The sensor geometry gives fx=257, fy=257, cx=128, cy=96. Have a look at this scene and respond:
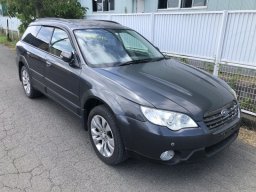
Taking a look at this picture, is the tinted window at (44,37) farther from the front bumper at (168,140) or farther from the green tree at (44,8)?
the green tree at (44,8)

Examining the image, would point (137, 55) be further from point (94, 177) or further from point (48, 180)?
point (48, 180)

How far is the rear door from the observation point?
12.0ft

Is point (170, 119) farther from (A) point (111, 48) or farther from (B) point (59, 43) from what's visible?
(B) point (59, 43)

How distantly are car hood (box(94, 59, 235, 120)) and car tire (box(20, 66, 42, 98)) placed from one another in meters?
2.55

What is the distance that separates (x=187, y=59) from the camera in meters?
5.86

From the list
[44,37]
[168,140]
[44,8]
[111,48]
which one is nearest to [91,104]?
[111,48]

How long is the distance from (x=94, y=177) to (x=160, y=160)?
825 millimetres

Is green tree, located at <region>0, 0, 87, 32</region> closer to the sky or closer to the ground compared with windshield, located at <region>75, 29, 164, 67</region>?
closer to the sky

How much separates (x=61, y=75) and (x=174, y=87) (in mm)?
1807

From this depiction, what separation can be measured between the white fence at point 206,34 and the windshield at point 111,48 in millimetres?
1584

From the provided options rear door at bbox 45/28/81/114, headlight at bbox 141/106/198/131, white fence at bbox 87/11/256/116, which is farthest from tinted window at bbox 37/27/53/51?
white fence at bbox 87/11/256/116

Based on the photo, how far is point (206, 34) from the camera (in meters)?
5.49

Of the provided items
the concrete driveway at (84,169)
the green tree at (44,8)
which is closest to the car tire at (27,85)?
the concrete driveway at (84,169)

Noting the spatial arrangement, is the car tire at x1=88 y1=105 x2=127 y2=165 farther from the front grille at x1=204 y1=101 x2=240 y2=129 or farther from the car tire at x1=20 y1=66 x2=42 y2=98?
the car tire at x1=20 y1=66 x2=42 y2=98
